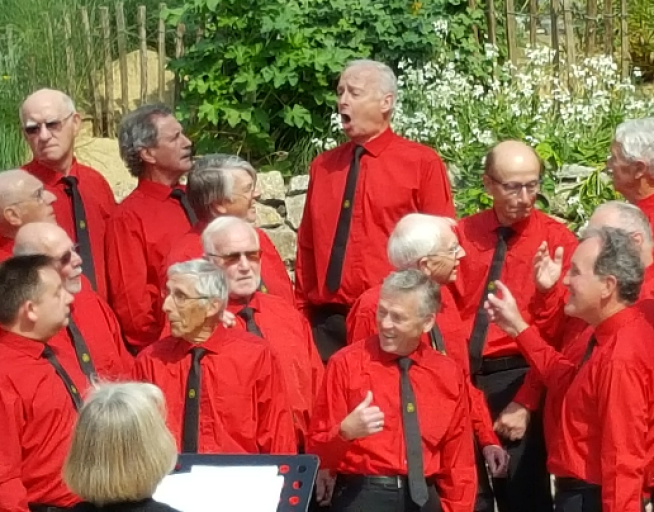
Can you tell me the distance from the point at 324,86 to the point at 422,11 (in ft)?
3.03

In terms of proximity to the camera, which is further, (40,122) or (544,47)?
(544,47)

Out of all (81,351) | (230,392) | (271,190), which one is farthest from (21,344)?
(271,190)

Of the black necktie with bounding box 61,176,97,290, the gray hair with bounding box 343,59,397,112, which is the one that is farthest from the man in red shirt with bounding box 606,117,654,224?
the black necktie with bounding box 61,176,97,290

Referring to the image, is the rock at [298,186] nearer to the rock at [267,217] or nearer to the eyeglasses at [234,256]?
the rock at [267,217]

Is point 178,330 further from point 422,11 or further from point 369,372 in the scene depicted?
point 422,11

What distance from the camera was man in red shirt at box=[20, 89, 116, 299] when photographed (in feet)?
23.5

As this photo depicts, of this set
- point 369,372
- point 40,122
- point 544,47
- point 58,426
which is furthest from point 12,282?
point 544,47

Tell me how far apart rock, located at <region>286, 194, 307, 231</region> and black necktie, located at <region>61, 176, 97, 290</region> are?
8.81 ft

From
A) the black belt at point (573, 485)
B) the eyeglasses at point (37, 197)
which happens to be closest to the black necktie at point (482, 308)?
the black belt at point (573, 485)

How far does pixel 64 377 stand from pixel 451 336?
1716 mm

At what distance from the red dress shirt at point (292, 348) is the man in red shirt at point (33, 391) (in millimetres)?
953

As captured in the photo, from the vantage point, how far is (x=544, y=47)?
10.5m

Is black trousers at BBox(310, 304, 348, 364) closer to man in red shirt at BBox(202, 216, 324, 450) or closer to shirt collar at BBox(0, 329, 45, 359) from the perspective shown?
man in red shirt at BBox(202, 216, 324, 450)

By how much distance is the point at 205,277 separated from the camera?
217 inches
